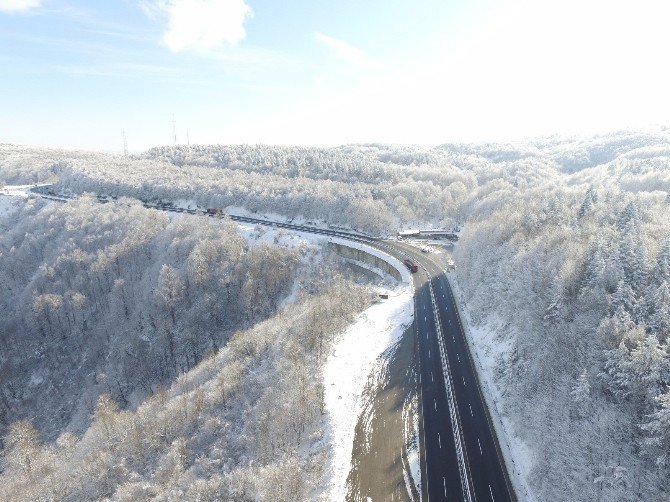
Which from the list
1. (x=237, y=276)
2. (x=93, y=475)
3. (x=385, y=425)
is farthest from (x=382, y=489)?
(x=237, y=276)

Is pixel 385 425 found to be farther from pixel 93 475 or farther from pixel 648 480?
pixel 93 475

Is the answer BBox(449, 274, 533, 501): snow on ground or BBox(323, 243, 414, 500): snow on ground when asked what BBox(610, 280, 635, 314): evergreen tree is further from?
BBox(323, 243, 414, 500): snow on ground

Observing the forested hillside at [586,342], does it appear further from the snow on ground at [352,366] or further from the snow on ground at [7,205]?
the snow on ground at [7,205]

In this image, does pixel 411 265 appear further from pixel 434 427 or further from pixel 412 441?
pixel 412 441

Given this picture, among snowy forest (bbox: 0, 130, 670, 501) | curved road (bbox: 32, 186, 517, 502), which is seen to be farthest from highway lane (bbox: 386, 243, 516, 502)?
snowy forest (bbox: 0, 130, 670, 501)

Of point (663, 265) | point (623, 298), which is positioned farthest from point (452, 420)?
point (663, 265)

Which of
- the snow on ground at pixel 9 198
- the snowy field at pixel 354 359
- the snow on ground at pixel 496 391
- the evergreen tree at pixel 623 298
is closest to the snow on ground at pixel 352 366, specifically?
the snowy field at pixel 354 359
